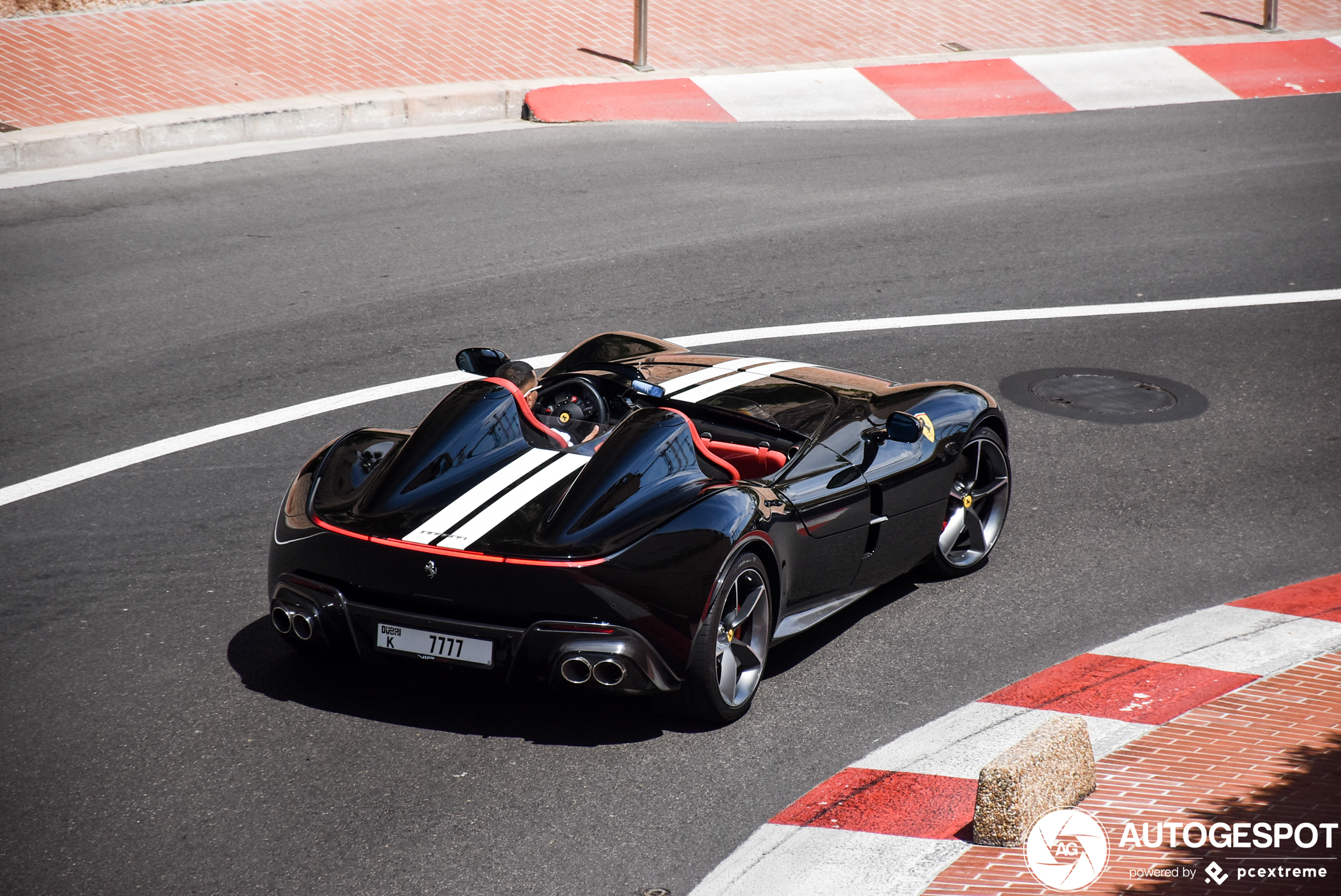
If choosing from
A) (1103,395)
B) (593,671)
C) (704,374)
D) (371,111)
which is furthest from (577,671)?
(371,111)

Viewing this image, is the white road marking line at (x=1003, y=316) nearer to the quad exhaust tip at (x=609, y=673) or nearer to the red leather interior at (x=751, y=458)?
the red leather interior at (x=751, y=458)

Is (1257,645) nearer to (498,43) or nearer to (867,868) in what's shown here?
(867,868)

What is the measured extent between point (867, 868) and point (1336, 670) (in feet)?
7.68

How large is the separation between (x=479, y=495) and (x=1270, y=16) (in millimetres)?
16876

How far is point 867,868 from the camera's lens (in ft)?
14.0

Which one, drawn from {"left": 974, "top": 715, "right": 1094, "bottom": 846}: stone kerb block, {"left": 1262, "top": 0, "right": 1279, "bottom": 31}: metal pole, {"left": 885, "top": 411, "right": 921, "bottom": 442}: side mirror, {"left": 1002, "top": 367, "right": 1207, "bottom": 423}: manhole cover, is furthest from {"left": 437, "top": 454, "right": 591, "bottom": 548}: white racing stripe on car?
{"left": 1262, "top": 0, "right": 1279, "bottom": 31}: metal pole

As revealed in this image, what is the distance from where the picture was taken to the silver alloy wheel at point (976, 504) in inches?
255

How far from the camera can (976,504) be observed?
6.63 meters

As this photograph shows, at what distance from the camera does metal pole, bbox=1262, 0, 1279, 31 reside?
1842cm

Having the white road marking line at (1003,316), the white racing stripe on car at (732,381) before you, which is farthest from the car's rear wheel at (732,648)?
the white road marking line at (1003,316)

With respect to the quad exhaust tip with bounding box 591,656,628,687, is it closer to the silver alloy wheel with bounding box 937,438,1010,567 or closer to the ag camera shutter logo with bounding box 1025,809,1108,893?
the ag camera shutter logo with bounding box 1025,809,1108,893

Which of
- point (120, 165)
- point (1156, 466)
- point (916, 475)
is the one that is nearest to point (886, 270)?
point (1156, 466)

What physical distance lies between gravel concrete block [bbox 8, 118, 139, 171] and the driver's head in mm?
7883

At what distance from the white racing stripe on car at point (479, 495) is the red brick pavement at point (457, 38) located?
936cm
